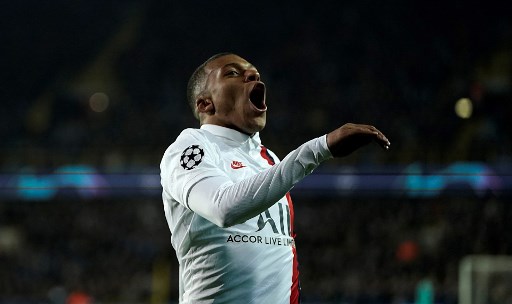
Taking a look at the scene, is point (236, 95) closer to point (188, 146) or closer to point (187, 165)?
point (188, 146)

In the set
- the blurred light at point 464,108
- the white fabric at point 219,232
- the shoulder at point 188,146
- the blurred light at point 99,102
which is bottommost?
the white fabric at point 219,232

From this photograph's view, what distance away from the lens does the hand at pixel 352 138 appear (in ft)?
6.70

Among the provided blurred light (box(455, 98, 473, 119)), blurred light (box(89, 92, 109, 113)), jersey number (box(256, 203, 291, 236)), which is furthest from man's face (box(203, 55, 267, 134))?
blurred light (box(89, 92, 109, 113))

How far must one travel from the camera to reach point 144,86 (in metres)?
17.7

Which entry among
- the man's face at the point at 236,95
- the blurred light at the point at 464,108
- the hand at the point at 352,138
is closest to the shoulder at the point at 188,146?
the man's face at the point at 236,95

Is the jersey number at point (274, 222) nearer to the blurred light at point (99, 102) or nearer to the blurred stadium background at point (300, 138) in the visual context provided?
the blurred stadium background at point (300, 138)

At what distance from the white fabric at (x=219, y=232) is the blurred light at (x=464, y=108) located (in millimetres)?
12181

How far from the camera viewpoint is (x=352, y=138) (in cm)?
207

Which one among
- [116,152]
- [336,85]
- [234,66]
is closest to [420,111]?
[336,85]

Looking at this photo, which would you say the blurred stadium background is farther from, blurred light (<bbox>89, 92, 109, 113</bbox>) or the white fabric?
the white fabric

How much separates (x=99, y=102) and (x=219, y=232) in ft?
51.2

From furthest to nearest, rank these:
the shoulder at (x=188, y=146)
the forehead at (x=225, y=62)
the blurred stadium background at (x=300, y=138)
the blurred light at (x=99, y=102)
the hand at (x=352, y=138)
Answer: the blurred light at (x=99, y=102) → the blurred stadium background at (x=300, y=138) → the forehead at (x=225, y=62) → the shoulder at (x=188, y=146) → the hand at (x=352, y=138)

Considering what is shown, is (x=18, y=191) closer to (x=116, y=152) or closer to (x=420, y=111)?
(x=116, y=152)

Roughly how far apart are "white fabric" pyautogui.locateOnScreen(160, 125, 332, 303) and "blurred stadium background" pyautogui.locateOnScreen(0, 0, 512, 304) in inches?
374
